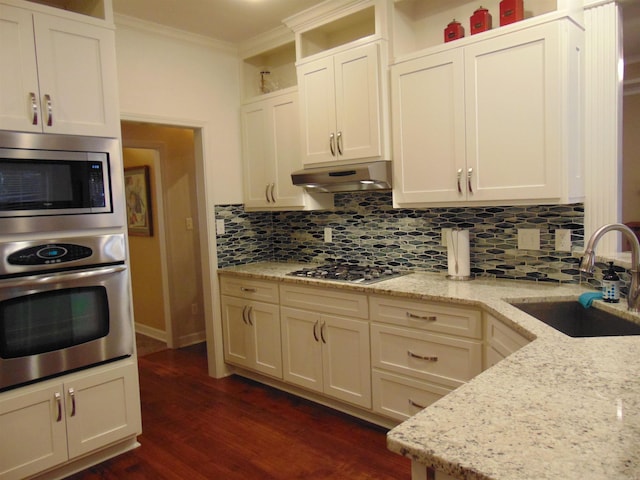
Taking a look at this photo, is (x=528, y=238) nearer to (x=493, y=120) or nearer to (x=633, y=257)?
(x=493, y=120)

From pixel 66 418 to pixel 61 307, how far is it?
0.55 metres

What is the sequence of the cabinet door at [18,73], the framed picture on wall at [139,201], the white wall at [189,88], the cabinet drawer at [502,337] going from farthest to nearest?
the framed picture on wall at [139,201]
the white wall at [189,88]
the cabinet door at [18,73]
the cabinet drawer at [502,337]

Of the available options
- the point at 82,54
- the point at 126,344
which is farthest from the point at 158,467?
the point at 82,54

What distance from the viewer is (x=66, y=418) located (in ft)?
Result: 7.49

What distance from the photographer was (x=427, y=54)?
8.27 ft

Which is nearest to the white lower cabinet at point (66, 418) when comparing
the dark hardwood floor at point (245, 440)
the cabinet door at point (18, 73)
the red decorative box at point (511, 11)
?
the dark hardwood floor at point (245, 440)

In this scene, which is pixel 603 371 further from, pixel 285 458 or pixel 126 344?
pixel 126 344

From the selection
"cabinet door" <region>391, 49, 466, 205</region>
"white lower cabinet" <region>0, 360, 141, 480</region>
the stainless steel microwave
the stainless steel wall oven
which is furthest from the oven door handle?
"cabinet door" <region>391, 49, 466, 205</region>

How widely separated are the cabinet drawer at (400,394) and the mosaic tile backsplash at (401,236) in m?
0.74

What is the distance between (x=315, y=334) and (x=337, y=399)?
424 mm

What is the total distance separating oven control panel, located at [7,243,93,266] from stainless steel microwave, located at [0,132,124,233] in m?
0.09

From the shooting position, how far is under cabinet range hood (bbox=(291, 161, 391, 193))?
2.72m

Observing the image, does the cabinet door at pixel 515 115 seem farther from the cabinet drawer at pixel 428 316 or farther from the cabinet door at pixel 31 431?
the cabinet door at pixel 31 431

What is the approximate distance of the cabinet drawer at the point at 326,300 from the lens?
2.70 meters
